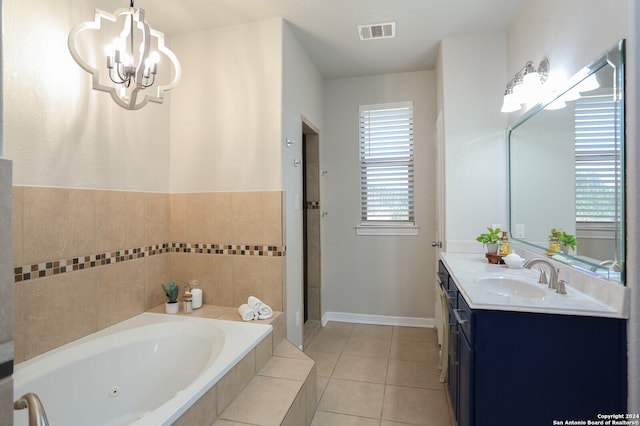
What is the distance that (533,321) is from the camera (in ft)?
4.40

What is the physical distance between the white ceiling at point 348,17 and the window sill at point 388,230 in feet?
5.67

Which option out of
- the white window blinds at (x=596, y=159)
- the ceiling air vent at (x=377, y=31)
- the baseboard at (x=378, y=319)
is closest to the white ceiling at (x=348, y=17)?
the ceiling air vent at (x=377, y=31)

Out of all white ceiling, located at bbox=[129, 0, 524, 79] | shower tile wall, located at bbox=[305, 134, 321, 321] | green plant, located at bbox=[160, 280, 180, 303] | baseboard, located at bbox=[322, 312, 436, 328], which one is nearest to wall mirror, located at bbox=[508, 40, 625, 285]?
white ceiling, located at bbox=[129, 0, 524, 79]

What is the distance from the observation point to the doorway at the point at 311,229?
350cm

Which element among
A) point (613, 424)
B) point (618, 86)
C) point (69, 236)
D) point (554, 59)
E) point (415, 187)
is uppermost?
point (554, 59)

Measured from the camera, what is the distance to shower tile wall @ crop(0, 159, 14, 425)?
453 millimetres

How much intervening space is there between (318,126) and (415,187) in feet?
4.06

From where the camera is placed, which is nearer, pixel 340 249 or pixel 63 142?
pixel 63 142

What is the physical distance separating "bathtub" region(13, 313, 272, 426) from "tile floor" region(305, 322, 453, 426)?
0.74m

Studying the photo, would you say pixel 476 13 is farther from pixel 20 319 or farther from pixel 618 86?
pixel 20 319

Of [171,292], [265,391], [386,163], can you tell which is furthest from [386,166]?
[265,391]

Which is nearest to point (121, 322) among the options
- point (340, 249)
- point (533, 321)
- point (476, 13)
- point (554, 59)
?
point (340, 249)

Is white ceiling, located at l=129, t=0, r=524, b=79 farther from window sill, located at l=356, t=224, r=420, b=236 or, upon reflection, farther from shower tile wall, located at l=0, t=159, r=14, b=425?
shower tile wall, located at l=0, t=159, r=14, b=425

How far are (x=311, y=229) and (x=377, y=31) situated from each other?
78.1 inches
